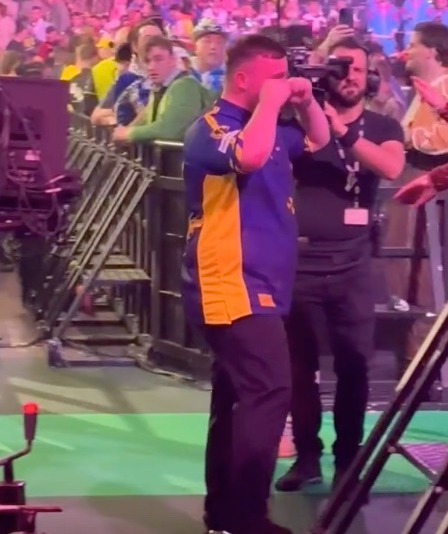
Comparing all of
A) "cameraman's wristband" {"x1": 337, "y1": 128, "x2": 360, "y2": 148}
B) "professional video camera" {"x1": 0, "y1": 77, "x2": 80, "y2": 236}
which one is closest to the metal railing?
"cameraman's wristband" {"x1": 337, "y1": 128, "x2": 360, "y2": 148}

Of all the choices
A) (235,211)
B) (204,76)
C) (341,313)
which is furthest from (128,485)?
(204,76)

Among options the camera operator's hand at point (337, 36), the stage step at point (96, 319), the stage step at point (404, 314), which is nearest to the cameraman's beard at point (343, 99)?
the camera operator's hand at point (337, 36)

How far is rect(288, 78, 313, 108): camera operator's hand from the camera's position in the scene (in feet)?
12.4

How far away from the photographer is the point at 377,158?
4.24 meters

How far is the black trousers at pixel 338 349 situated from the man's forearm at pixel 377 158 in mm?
373

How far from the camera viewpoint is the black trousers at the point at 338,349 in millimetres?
4414

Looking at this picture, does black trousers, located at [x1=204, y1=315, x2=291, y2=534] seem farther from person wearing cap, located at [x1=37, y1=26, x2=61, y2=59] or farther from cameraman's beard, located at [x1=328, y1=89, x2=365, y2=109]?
person wearing cap, located at [x1=37, y1=26, x2=61, y2=59]

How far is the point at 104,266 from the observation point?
287 inches

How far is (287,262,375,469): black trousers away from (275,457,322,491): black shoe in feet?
0.12

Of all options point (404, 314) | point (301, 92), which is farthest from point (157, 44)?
point (301, 92)

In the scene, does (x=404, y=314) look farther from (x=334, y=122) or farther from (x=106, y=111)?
(x=106, y=111)

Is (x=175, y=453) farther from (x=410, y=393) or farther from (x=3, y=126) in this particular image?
(x=3, y=126)

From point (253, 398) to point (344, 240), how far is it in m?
0.90

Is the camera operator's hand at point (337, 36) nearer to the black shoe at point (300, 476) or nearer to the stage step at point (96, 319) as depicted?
the black shoe at point (300, 476)
